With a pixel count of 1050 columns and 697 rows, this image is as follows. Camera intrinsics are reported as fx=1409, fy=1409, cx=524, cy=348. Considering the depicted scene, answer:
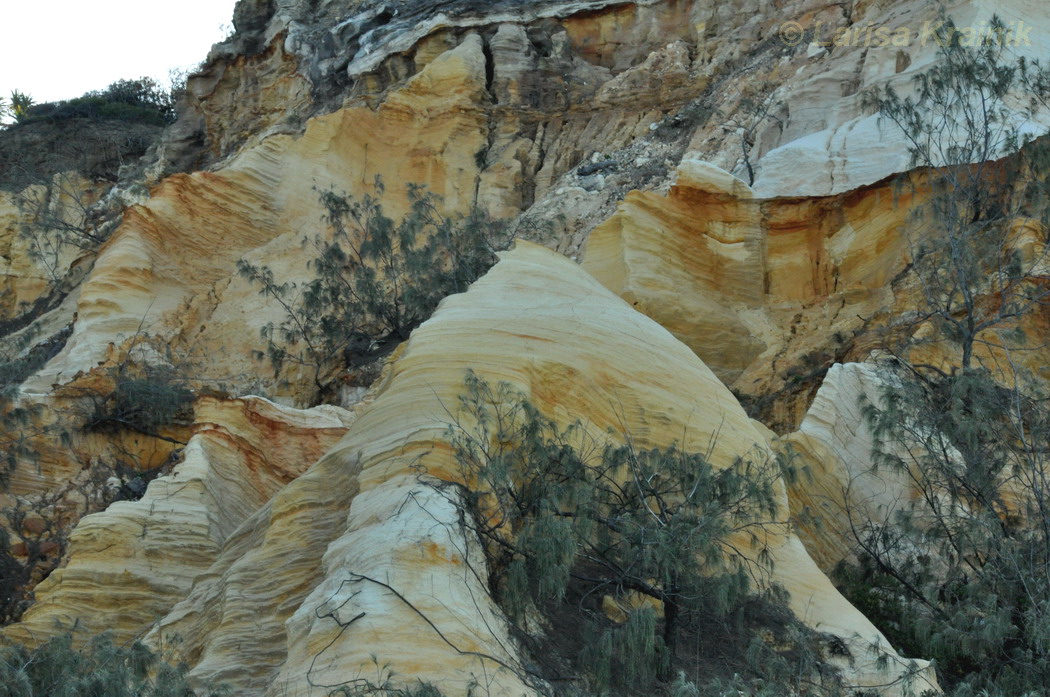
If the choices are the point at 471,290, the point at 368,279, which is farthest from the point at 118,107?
the point at 471,290

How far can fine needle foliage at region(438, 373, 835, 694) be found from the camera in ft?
34.5

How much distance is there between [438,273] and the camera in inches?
866

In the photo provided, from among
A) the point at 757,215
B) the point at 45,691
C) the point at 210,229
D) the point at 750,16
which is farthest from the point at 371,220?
the point at 45,691

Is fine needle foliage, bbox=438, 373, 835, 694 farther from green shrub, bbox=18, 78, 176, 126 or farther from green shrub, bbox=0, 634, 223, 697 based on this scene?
green shrub, bbox=18, 78, 176, 126

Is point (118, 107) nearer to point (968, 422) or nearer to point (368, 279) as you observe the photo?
point (368, 279)

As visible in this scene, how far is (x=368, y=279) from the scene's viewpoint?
23438 mm

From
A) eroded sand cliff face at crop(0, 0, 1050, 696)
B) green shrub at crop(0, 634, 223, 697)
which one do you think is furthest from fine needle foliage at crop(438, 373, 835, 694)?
green shrub at crop(0, 634, 223, 697)

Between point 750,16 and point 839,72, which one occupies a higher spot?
point 750,16

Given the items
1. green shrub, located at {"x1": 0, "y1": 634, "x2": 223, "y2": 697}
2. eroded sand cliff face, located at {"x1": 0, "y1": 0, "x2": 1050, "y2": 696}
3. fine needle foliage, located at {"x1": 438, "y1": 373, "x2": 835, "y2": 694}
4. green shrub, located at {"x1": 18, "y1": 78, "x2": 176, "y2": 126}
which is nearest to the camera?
green shrub, located at {"x1": 0, "y1": 634, "x2": 223, "y2": 697}

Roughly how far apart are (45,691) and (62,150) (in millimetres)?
34589

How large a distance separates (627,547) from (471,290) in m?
3.98

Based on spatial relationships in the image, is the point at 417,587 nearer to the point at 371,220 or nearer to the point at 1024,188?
the point at 1024,188

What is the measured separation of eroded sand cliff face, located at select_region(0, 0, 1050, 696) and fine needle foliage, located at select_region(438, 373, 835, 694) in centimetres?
36

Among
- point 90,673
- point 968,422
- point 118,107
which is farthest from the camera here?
point 118,107
